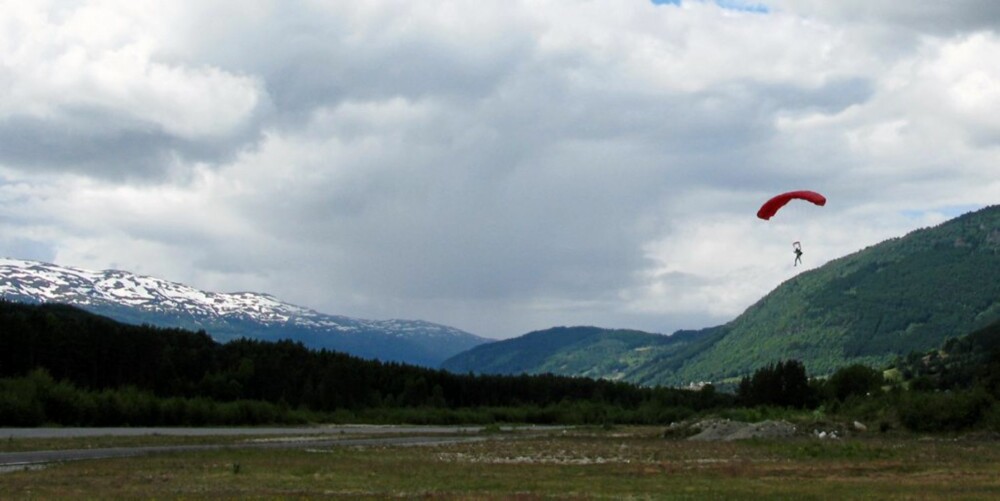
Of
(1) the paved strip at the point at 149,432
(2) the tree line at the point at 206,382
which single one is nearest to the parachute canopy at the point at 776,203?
(1) the paved strip at the point at 149,432

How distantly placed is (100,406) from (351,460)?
52.8m

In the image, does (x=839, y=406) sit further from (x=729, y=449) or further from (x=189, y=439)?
(x=189, y=439)

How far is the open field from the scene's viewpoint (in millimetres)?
30891

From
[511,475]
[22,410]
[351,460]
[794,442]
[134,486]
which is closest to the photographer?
[134,486]

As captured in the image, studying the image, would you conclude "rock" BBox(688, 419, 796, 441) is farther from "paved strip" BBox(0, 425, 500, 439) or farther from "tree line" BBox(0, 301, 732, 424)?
"tree line" BBox(0, 301, 732, 424)

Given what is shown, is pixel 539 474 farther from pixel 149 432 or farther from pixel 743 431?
pixel 149 432

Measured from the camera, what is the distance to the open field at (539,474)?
3089 cm

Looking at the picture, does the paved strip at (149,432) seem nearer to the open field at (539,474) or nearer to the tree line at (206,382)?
the tree line at (206,382)

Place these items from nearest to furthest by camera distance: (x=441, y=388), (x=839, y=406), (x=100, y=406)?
1. (x=100, y=406)
2. (x=839, y=406)
3. (x=441, y=388)

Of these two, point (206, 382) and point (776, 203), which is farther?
point (206, 382)

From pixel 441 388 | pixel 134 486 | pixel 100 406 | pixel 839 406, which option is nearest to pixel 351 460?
pixel 134 486

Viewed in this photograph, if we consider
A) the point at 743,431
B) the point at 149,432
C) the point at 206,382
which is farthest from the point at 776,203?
the point at 206,382

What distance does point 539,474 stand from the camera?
39062mm

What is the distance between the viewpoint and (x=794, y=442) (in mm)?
62688
